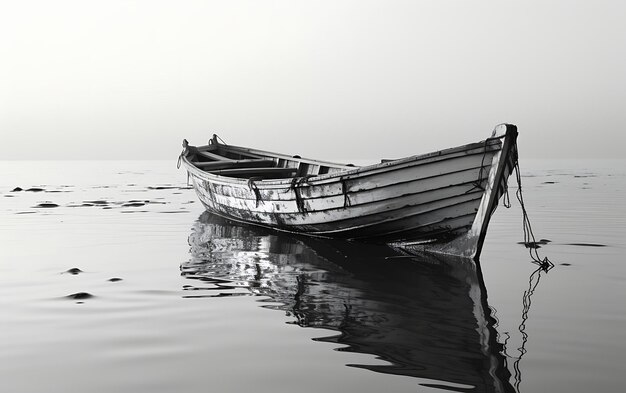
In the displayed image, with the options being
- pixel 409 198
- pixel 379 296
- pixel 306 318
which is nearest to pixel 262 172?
pixel 409 198

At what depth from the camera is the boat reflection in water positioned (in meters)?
4.98

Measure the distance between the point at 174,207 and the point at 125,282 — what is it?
15890 mm

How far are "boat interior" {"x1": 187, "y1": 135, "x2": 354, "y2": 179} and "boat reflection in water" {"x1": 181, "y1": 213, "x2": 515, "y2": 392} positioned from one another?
3127 millimetres

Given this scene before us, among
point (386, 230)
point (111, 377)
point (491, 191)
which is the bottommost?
point (111, 377)

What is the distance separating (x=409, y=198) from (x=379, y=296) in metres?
3.21

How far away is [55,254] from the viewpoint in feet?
38.0

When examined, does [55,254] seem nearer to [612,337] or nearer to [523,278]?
[523,278]

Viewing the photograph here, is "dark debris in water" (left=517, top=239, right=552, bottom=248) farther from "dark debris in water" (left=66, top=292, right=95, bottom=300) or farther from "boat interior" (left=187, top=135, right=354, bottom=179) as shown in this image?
"dark debris in water" (left=66, top=292, right=95, bottom=300)

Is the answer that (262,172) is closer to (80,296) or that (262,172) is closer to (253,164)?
(253,164)

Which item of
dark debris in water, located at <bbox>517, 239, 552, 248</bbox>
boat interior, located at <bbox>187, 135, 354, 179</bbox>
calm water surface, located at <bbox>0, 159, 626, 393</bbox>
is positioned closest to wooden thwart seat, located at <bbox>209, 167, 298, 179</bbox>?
boat interior, located at <bbox>187, 135, 354, 179</bbox>

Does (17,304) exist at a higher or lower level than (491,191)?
lower

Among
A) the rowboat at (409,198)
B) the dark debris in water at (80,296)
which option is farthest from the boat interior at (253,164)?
the dark debris in water at (80,296)

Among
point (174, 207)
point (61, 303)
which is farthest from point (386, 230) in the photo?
point (174, 207)

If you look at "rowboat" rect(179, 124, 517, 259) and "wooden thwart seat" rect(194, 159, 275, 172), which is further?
"wooden thwart seat" rect(194, 159, 275, 172)
